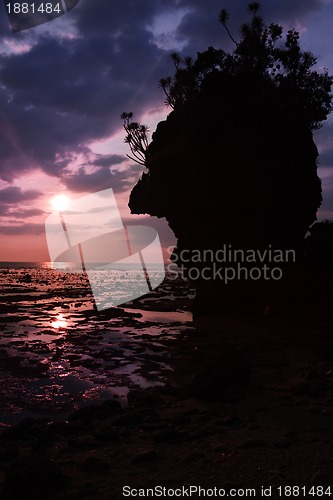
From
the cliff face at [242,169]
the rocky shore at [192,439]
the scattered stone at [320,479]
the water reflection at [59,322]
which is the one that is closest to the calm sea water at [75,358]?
the water reflection at [59,322]

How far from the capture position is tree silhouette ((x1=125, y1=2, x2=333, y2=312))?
21.9 metres

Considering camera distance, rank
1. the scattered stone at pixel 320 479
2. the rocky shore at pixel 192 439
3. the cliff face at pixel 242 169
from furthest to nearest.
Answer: the cliff face at pixel 242 169 → the rocky shore at pixel 192 439 → the scattered stone at pixel 320 479

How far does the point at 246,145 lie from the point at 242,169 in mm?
1514

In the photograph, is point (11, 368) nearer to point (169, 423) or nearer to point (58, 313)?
point (169, 423)

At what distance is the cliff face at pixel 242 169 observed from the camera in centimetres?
2186

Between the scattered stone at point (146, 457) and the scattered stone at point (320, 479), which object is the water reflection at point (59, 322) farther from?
the scattered stone at point (320, 479)

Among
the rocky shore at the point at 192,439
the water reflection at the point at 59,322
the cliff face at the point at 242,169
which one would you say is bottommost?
the rocky shore at the point at 192,439

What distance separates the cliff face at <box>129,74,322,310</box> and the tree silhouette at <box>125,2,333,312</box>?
2.3 inches

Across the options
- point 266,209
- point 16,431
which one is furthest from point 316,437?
point 266,209

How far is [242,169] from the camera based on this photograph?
71.6ft

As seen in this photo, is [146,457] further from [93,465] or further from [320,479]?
[320,479]

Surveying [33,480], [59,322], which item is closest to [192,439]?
[33,480]

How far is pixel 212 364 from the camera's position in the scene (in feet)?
28.0

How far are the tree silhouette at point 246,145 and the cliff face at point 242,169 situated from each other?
6cm
